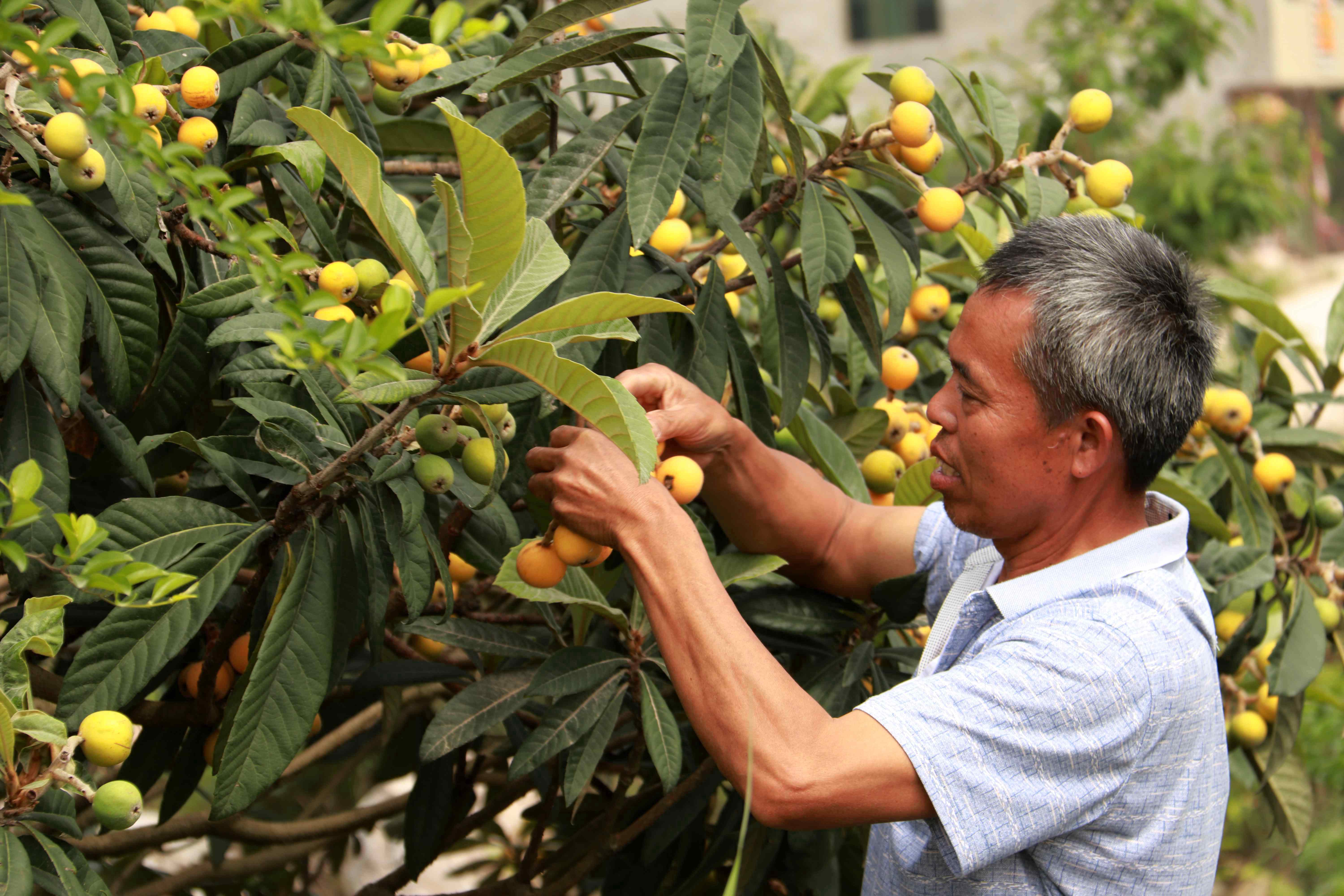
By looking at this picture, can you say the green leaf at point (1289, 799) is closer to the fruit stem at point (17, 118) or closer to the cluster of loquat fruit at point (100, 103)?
the cluster of loquat fruit at point (100, 103)

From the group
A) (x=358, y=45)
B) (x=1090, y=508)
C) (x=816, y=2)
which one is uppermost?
(x=358, y=45)

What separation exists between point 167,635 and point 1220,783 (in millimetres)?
1193

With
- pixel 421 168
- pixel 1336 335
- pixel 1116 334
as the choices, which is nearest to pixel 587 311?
pixel 1116 334

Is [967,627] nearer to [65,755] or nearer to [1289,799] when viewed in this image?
[65,755]

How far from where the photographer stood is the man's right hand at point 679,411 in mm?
1470

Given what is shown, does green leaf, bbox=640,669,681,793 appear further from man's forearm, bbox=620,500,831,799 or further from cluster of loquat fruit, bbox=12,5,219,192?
cluster of loquat fruit, bbox=12,5,219,192

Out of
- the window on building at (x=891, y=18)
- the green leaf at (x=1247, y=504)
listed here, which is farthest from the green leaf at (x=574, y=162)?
the window on building at (x=891, y=18)

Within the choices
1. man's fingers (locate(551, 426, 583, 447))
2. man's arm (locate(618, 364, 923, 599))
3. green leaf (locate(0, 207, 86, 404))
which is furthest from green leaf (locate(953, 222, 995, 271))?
green leaf (locate(0, 207, 86, 404))

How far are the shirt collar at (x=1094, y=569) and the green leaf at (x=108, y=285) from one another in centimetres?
99

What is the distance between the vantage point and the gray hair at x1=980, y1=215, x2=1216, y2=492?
4.54ft

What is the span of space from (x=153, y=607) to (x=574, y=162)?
27.2 inches

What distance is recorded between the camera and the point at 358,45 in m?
0.87

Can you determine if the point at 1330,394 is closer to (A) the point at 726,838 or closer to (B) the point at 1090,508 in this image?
(B) the point at 1090,508

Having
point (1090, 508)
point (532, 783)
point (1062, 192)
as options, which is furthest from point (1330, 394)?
point (532, 783)
